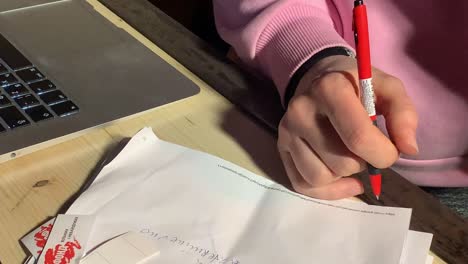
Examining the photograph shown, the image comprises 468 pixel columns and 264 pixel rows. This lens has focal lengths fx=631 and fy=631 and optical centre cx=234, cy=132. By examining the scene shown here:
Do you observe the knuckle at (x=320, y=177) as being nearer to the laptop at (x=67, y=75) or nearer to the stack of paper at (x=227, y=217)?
the stack of paper at (x=227, y=217)

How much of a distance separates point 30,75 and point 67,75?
36 mm

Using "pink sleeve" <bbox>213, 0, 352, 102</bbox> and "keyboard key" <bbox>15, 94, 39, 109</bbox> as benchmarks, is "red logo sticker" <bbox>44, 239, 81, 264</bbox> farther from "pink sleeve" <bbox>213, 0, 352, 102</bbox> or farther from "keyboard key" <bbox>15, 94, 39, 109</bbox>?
"pink sleeve" <bbox>213, 0, 352, 102</bbox>

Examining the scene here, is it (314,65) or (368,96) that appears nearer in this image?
(368,96)

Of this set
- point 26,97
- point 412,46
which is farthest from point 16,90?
point 412,46

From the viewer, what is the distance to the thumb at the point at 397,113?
48 cm

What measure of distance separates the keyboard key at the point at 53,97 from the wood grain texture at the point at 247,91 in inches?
5.8

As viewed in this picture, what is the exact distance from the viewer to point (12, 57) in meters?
0.60

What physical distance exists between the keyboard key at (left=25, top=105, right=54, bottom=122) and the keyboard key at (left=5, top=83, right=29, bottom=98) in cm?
2

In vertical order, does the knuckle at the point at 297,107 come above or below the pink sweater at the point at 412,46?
above

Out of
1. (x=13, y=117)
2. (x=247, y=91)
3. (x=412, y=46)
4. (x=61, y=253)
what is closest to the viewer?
(x=61, y=253)

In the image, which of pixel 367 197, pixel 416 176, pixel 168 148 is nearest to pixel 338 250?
pixel 367 197

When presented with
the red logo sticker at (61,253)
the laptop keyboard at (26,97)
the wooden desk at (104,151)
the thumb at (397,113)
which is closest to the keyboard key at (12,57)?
the laptop keyboard at (26,97)

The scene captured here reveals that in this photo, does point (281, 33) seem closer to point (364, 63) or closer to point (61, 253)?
point (364, 63)

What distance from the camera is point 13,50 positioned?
2.03 ft
